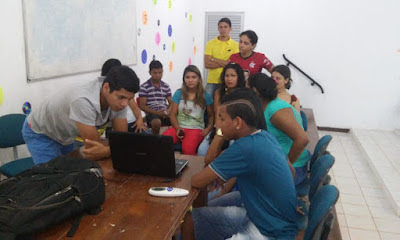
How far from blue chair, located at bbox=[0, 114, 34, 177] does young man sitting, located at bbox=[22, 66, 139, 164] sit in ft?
1.13

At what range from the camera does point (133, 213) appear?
1302mm

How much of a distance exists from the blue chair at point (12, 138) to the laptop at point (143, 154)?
0.94m

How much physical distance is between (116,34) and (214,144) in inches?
84.4

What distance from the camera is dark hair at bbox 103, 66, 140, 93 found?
1673mm

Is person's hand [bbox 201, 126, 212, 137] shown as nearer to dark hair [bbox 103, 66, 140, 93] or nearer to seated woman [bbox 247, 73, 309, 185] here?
seated woman [bbox 247, 73, 309, 185]

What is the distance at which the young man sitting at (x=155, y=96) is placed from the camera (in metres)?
3.62

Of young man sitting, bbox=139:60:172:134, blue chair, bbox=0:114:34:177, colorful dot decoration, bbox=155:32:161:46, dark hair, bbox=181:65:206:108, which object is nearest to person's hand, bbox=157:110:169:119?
young man sitting, bbox=139:60:172:134

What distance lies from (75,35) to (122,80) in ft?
4.94

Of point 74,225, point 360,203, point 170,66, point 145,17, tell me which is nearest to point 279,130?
point 74,225

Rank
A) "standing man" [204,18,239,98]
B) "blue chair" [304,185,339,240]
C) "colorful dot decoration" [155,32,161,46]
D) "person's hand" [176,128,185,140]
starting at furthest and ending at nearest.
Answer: "colorful dot decoration" [155,32,161,46], "standing man" [204,18,239,98], "person's hand" [176,128,185,140], "blue chair" [304,185,339,240]

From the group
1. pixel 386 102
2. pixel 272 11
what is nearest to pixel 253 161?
pixel 272 11

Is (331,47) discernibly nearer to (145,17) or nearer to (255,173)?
(145,17)

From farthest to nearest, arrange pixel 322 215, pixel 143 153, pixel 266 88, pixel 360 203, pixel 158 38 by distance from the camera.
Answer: pixel 158 38
pixel 360 203
pixel 266 88
pixel 143 153
pixel 322 215

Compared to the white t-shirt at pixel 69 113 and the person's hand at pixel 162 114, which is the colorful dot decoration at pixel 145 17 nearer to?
the person's hand at pixel 162 114
